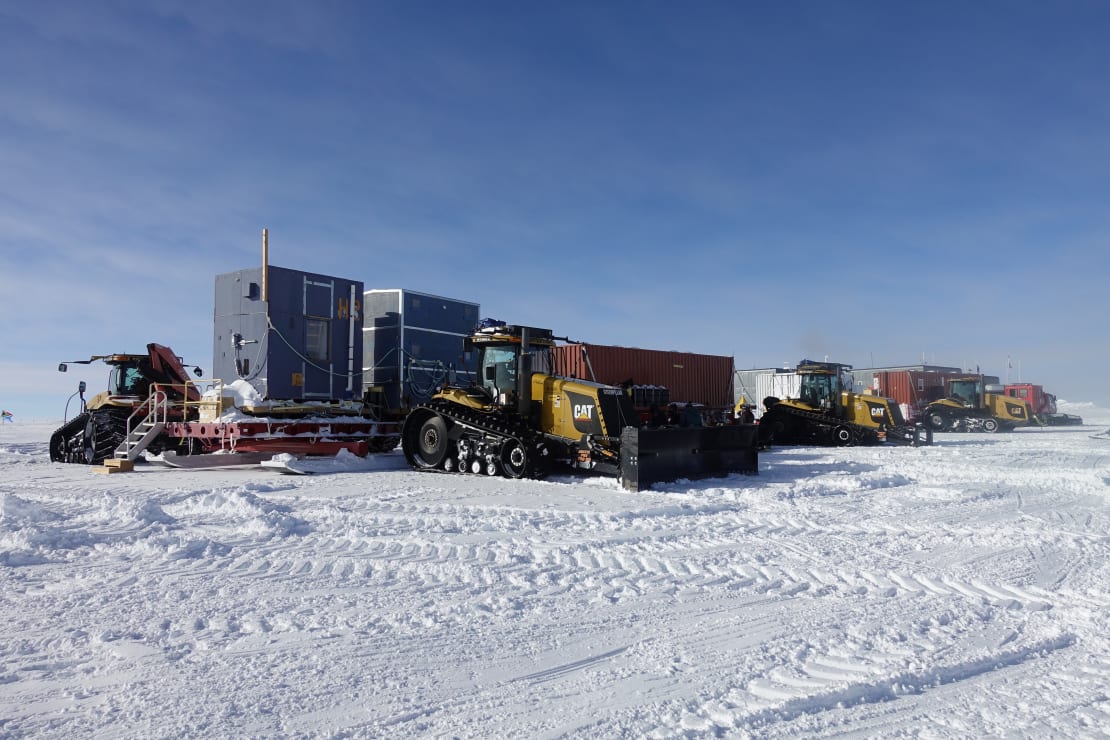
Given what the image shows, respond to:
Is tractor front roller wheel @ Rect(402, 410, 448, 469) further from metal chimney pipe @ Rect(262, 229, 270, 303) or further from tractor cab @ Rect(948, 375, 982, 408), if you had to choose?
tractor cab @ Rect(948, 375, 982, 408)

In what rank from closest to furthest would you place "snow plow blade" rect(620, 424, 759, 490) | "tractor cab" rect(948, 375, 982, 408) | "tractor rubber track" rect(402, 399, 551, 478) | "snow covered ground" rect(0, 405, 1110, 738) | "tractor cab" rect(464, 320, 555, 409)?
"snow covered ground" rect(0, 405, 1110, 738)
"snow plow blade" rect(620, 424, 759, 490)
"tractor rubber track" rect(402, 399, 551, 478)
"tractor cab" rect(464, 320, 555, 409)
"tractor cab" rect(948, 375, 982, 408)

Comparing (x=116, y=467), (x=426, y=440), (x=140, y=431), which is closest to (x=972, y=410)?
(x=426, y=440)

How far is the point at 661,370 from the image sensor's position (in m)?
22.3

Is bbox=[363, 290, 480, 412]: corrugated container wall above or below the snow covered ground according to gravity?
above

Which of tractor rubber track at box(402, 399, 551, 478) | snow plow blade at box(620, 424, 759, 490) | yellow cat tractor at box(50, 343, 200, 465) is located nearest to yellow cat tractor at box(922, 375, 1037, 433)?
snow plow blade at box(620, 424, 759, 490)

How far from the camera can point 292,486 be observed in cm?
1084

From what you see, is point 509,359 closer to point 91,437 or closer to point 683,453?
point 683,453

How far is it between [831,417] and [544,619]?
19.8 m

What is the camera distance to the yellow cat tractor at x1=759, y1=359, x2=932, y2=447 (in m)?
21.7

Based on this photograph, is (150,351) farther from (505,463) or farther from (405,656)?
(405,656)

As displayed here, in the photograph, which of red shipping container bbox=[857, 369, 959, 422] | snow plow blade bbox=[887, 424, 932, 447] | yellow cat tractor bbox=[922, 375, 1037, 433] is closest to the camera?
snow plow blade bbox=[887, 424, 932, 447]

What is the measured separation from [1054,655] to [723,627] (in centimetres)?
→ 188

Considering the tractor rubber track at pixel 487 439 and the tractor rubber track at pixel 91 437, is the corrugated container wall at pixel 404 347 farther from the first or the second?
the tractor rubber track at pixel 91 437

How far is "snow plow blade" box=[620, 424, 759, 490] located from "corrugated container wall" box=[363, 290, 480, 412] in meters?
6.03
